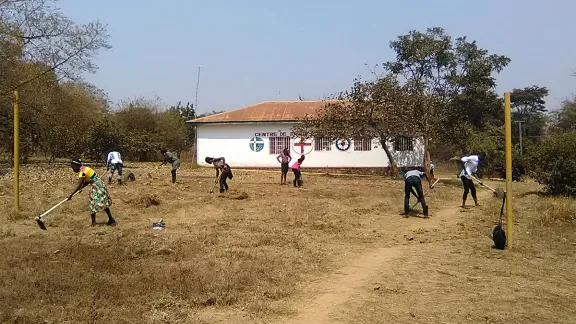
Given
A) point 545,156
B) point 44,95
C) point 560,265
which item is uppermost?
point 44,95

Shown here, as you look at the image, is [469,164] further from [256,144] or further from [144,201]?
[256,144]

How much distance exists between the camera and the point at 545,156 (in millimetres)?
17016

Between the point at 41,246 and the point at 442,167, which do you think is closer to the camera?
the point at 41,246

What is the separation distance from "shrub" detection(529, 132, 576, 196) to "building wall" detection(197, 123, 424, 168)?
1371cm

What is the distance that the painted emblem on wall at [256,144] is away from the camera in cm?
3139

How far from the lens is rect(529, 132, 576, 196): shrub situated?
1622cm

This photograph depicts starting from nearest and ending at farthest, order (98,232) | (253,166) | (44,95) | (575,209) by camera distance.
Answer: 1. (98,232)
2. (575,209)
3. (44,95)
4. (253,166)

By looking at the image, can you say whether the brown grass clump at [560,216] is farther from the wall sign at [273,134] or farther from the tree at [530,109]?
the tree at [530,109]

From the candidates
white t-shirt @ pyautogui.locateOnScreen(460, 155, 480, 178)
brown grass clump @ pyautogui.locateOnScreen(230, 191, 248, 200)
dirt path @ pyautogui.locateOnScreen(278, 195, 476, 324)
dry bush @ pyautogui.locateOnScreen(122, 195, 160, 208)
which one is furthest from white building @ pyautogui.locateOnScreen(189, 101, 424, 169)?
dirt path @ pyautogui.locateOnScreen(278, 195, 476, 324)

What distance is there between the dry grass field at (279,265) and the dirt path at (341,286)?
0.02 metres

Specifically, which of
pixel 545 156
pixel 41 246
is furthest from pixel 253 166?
pixel 41 246

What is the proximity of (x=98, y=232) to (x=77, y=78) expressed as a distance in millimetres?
17961

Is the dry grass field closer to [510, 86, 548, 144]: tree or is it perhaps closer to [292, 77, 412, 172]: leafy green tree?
[292, 77, 412, 172]: leafy green tree

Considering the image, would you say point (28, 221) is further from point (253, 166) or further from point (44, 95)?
point (253, 166)
